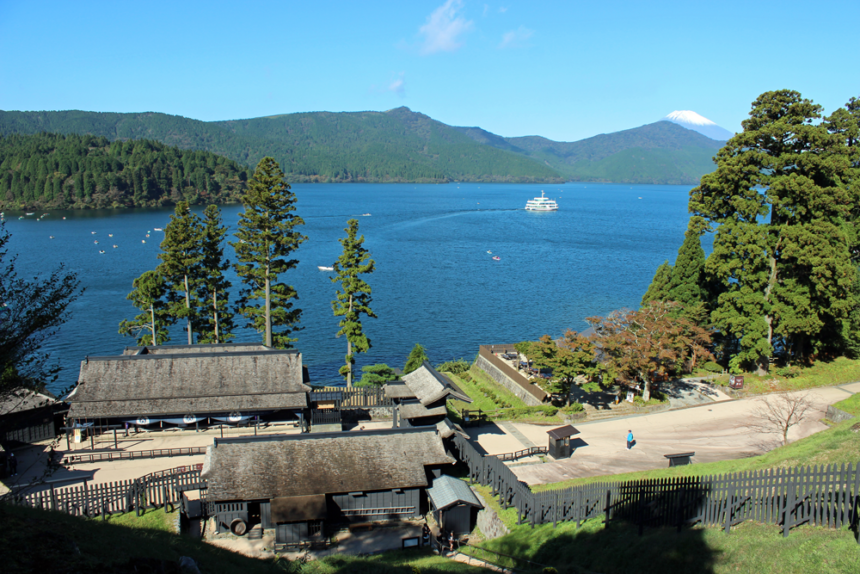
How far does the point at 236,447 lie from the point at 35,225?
128 m

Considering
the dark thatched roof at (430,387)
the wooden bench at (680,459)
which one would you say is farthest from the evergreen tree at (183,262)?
the wooden bench at (680,459)

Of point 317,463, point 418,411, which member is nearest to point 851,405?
point 418,411

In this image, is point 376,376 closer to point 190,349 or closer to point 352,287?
point 352,287

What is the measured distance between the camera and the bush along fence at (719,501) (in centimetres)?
1096

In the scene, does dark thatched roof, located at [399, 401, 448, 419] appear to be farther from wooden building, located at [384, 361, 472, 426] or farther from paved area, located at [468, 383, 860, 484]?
paved area, located at [468, 383, 860, 484]

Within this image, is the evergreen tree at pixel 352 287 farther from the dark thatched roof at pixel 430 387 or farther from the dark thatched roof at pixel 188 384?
the dark thatched roof at pixel 430 387

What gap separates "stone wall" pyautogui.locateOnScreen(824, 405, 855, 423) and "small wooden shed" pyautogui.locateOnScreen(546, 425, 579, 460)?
1275 cm

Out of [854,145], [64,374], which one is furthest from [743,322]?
[64,374]

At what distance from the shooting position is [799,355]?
115 feet

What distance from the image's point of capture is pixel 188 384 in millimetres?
26016

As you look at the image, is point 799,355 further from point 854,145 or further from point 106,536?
point 106,536

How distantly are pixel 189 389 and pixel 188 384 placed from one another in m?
0.26

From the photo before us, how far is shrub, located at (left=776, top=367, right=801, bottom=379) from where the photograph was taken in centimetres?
3294

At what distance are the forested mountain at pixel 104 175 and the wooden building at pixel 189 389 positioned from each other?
145 metres
